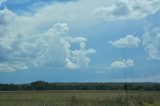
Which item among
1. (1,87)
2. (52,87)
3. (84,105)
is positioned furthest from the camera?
(52,87)

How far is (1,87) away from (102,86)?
3286cm

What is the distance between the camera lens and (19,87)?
122m

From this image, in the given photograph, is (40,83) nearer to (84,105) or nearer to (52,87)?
(52,87)

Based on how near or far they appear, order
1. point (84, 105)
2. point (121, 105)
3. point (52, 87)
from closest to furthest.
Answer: point (121, 105), point (84, 105), point (52, 87)

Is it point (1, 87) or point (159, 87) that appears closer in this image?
point (159, 87)

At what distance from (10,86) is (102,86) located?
29.2 m

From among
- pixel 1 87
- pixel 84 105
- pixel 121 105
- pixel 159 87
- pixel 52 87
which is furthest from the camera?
pixel 52 87

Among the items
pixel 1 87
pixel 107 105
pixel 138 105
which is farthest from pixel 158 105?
pixel 1 87

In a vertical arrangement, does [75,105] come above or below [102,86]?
below

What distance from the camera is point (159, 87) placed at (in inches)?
3713

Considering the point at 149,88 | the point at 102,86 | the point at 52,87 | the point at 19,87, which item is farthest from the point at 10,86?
the point at 149,88

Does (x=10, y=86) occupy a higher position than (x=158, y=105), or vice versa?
(x=10, y=86)

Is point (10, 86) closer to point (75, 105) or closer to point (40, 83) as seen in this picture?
point (40, 83)

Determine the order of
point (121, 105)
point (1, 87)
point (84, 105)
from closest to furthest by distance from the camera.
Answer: point (121, 105) → point (84, 105) → point (1, 87)
